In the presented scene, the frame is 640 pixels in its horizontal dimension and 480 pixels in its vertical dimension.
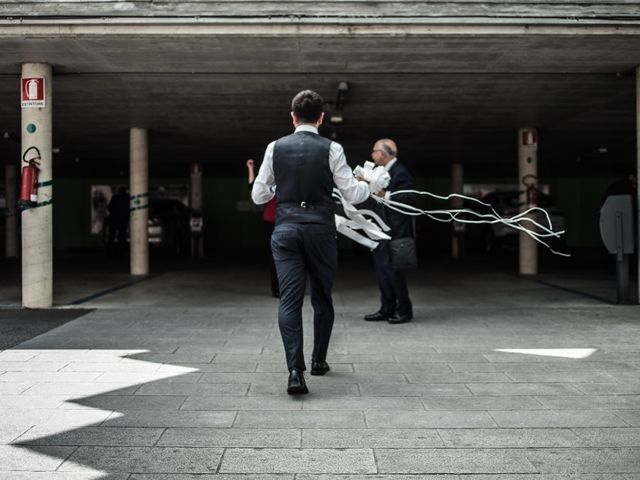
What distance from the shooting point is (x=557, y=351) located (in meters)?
5.67

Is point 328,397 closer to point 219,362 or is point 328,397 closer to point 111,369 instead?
point 219,362

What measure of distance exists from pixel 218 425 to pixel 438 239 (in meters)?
22.0

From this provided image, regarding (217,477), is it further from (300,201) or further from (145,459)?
(300,201)

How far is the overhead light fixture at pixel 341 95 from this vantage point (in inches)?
400

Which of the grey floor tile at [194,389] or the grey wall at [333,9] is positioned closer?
the grey floor tile at [194,389]

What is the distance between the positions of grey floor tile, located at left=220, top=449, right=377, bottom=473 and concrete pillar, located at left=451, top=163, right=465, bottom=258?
18.1 m

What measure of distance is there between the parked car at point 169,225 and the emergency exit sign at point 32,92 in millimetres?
11976

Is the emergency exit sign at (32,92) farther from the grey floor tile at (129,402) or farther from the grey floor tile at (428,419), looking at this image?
the grey floor tile at (428,419)

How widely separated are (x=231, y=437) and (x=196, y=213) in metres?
18.7

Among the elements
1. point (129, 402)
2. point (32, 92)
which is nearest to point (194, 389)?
point (129, 402)

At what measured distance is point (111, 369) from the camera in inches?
197

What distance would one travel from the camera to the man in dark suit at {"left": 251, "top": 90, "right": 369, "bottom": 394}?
4.20 m

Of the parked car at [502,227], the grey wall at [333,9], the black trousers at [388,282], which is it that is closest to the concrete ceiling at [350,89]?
the grey wall at [333,9]

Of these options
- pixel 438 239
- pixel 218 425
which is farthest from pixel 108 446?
pixel 438 239
